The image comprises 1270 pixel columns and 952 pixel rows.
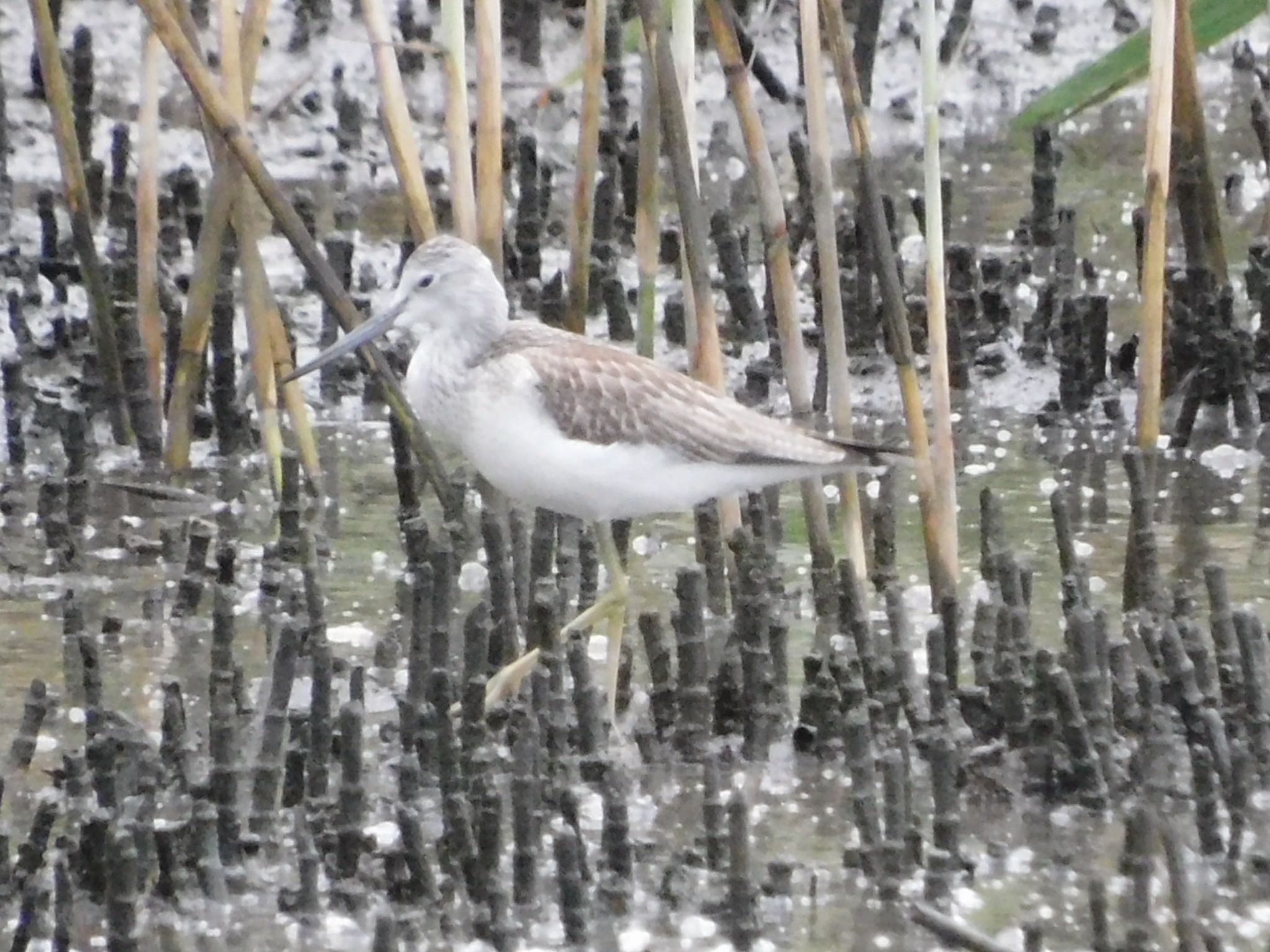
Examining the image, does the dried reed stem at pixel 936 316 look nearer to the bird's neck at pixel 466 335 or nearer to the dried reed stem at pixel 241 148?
the bird's neck at pixel 466 335

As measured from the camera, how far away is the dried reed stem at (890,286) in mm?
5539

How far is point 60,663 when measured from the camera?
18.3 ft

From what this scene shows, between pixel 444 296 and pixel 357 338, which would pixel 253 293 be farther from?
pixel 444 296

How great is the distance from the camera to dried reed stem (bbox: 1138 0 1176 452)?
5680mm

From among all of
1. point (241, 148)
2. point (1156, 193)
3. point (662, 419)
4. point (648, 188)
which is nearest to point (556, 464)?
point (662, 419)

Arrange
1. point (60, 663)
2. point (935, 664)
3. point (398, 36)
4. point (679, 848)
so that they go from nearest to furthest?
point (679, 848) < point (935, 664) < point (60, 663) < point (398, 36)

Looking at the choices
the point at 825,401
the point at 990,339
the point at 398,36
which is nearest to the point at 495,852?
the point at 825,401

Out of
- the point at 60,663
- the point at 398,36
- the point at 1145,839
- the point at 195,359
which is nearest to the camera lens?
the point at 1145,839

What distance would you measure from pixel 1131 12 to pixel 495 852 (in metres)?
8.51

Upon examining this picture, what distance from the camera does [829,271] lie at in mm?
5684

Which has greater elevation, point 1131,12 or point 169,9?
point 1131,12

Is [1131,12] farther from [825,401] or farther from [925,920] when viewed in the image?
[925,920]

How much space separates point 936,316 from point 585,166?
3.35ft

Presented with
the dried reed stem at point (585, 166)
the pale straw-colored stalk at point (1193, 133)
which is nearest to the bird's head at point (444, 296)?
the dried reed stem at point (585, 166)
